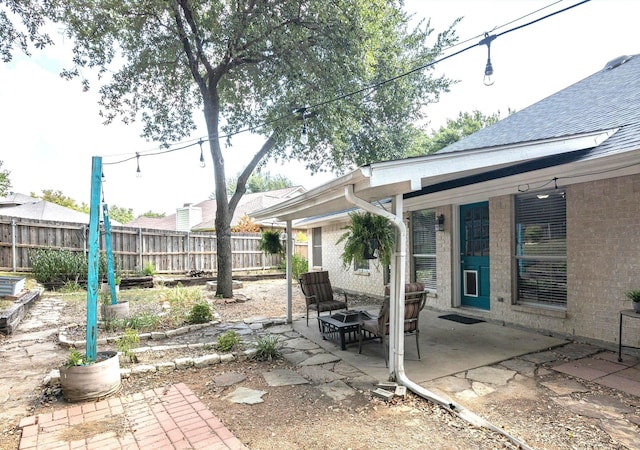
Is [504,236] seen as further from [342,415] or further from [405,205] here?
[342,415]

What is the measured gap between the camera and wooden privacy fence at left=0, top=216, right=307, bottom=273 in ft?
36.0

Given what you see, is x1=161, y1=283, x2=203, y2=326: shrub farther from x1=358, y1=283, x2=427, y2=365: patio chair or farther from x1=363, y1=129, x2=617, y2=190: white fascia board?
x1=363, y1=129, x2=617, y2=190: white fascia board

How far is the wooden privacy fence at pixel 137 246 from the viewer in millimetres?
10969

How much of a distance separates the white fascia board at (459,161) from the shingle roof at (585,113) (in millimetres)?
215

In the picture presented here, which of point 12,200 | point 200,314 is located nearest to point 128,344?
point 200,314

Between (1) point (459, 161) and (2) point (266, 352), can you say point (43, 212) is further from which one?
(1) point (459, 161)

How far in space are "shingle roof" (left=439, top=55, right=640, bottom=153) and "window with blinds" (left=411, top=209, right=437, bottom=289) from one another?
5.92ft

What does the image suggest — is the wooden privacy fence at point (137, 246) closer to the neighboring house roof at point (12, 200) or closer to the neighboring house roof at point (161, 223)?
the neighboring house roof at point (12, 200)

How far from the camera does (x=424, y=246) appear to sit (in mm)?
8016

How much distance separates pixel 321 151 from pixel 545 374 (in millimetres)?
10213

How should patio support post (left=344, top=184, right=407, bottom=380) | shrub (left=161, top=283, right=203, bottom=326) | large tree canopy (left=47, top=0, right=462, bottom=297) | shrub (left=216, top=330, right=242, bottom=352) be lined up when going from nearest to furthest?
patio support post (left=344, top=184, right=407, bottom=380) → shrub (left=216, top=330, right=242, bottom=352) → shrub (left=161, top=283, right=203, bottom=326) → large tree canopy (left=47, top=0, right=462, bottom=297)

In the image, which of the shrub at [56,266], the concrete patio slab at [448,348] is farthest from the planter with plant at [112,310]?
the shrub at [56,266]

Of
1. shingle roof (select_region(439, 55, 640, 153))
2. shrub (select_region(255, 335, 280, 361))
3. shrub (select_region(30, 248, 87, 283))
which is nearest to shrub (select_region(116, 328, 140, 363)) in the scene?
shrub (select_region(255, 335, 280, 361))

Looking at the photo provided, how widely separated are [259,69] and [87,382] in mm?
8917
